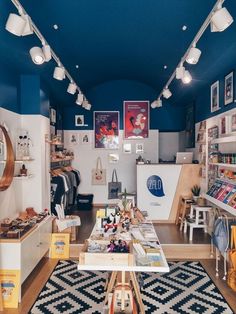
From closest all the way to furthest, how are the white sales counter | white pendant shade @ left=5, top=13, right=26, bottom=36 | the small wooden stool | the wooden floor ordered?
white pendant shade @ left=5, top=13, right=26, bottom=36 → the wooden floor → the small wooden stool → the white sales counter

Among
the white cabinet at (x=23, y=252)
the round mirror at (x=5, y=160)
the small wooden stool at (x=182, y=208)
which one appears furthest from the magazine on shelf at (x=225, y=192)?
the round mirror at (x=5, y=160)

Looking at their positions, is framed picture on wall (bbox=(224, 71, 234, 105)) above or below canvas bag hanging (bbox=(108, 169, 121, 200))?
above

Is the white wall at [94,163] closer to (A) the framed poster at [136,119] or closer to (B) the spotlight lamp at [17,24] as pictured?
(A) the framed poster at [136,119]

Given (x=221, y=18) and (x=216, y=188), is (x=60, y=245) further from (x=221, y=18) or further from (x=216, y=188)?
(x=221, y=18)

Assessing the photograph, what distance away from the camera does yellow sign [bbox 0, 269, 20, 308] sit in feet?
10.6

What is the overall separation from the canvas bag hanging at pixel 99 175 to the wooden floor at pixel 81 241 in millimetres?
1996

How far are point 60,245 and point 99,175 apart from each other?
373cm

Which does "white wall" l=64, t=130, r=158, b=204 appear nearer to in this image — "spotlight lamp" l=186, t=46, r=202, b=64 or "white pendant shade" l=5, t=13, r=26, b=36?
"spotlight lamp" l=186, t=46, r=202, b=64

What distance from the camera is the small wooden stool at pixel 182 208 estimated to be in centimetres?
571

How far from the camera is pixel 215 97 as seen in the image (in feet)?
17.5

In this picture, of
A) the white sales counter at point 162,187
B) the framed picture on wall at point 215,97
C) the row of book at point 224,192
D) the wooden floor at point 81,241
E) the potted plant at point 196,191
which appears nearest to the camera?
the wooden floor at point 81,241

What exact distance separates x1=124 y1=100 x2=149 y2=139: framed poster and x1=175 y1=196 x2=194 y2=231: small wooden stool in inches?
107

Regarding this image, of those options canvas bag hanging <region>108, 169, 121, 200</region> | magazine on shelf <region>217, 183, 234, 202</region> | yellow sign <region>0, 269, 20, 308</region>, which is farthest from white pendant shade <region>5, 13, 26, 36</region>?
canvas bag hanging <region>108, 169, 121, 200</region>

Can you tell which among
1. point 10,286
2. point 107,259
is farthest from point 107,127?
point 107,259
